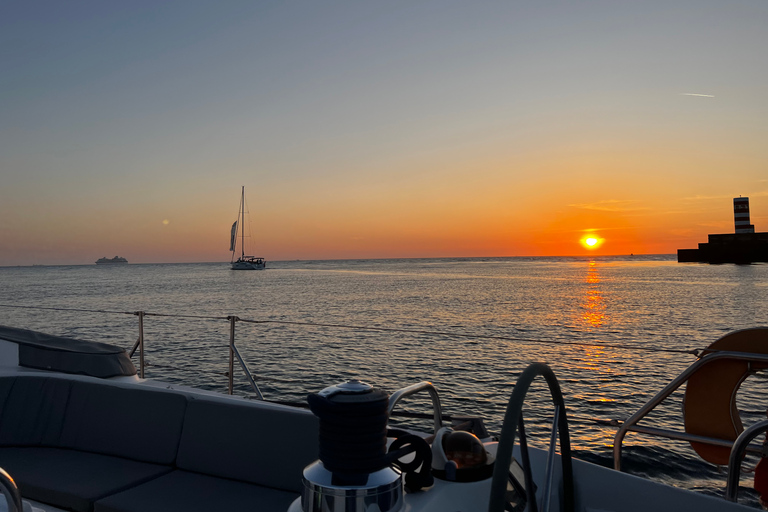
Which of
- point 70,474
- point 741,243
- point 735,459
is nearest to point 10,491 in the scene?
point 70,474

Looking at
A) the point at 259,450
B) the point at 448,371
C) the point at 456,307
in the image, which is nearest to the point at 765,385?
the point at 448,371

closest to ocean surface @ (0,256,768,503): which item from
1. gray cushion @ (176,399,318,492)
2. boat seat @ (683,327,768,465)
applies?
boat seat @ (683,327,768,465)

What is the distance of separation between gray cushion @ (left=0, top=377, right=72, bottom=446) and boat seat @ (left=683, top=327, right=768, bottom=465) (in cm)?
412

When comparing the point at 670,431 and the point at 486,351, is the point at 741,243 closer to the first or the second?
the point at 486,351

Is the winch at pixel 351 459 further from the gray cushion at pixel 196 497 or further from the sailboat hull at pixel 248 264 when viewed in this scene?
the sailboat hull at pixel 248 264

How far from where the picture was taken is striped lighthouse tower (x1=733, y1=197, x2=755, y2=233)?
51.2 m

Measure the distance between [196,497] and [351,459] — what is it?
1.83 metres

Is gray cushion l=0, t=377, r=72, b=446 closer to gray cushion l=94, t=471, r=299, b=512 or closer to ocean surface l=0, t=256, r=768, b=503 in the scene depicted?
ocean surface l=0, t=256, r=768, b=503

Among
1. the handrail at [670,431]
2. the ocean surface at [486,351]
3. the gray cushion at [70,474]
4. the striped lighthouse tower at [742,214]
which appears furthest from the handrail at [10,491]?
the striped lighthouse tower at [742,214]

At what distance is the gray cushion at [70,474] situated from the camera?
276 centimetres

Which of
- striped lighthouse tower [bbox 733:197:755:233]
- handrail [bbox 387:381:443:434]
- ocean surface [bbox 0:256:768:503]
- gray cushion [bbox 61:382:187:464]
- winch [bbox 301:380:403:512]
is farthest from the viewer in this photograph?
striped lighthouse tower [bbox 733:197:755:233]

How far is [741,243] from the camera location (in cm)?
5391

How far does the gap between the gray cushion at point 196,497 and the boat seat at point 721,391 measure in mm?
2432

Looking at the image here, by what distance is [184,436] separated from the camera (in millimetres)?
3170
